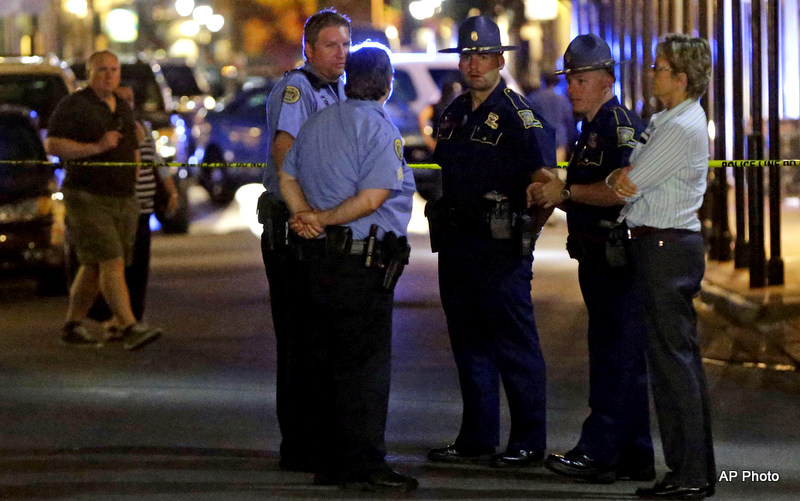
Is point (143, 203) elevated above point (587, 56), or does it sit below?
below

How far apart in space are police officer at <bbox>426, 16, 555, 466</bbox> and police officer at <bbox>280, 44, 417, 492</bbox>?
45 centimetres

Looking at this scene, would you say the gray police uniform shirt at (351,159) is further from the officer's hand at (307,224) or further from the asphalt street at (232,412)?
the asphalt street at (232,412)

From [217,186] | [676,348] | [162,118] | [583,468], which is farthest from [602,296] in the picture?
[217,186]

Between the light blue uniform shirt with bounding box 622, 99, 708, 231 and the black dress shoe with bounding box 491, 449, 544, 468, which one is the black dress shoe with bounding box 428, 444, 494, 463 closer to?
the black dress shoe with bounding box 491, 449, 544, 468

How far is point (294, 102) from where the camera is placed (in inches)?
245

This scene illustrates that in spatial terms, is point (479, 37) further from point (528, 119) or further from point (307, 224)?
point (307, 224)

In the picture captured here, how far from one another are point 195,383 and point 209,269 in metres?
5.90

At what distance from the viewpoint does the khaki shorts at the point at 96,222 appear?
9.68 metres

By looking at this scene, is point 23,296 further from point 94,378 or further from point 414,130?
point 414,130

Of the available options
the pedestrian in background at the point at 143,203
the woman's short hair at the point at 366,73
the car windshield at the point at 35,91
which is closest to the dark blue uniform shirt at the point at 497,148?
the woman's short hair at the point at 366,73

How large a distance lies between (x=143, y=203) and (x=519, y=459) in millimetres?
4637

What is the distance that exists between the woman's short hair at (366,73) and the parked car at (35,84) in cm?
1052

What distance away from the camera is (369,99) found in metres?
5.84

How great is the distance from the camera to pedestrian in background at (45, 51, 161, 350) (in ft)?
31.8
